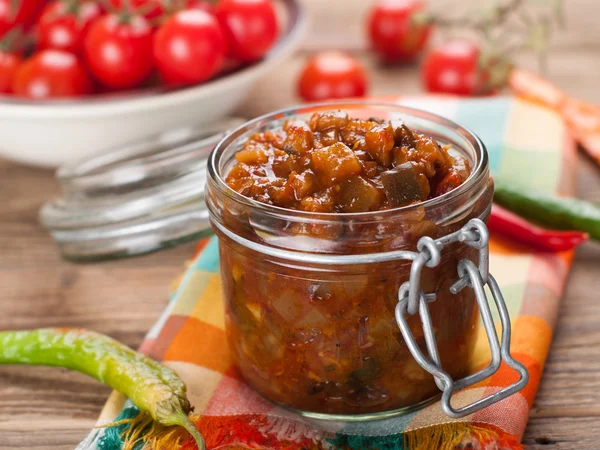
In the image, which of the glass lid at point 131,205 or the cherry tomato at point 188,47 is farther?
the cherry tomato at point 188,47

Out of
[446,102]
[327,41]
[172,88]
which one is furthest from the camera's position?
[327,41]

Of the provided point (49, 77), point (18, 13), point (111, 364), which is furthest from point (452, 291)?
point (18, 13)

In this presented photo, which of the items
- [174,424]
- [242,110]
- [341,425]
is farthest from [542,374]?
[242,110]

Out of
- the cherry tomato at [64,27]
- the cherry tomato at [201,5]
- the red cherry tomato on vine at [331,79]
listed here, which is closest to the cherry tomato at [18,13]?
the cherry tomato at [64,27]

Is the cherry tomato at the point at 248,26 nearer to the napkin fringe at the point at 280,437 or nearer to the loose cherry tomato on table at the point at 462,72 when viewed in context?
the loose cherry tomato on table at the point at 462,72

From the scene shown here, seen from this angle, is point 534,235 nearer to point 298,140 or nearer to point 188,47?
Result: point 298,140

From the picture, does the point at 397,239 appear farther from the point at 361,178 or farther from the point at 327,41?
the point at 327,41

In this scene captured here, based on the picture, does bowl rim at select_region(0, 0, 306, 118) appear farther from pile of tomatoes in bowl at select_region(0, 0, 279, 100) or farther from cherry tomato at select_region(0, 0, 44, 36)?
cherry tomato at select_region(0, 0, 44, 36)
